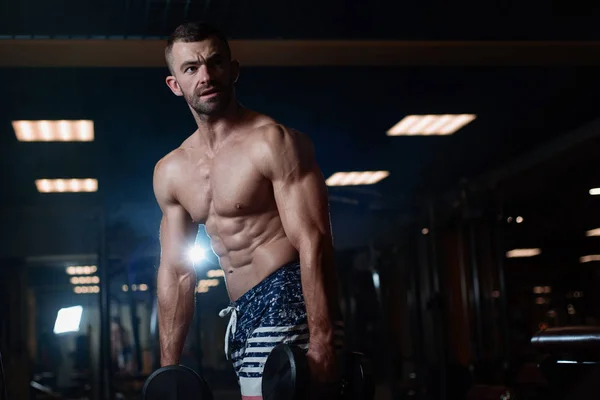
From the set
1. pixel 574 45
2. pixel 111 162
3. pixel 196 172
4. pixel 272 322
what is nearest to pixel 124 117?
pixel 111 162

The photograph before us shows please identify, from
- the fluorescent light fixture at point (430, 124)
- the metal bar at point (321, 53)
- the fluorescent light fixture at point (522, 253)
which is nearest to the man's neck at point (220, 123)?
the metal bar at point (321, 53)

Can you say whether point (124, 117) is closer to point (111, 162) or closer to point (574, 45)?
point (111, 162)

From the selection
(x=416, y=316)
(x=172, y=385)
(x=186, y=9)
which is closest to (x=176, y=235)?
(x=172, y=385)

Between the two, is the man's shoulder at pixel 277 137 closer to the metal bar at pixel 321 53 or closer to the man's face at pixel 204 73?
the man's face at pixel 204 73

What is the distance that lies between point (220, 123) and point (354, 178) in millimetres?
4217

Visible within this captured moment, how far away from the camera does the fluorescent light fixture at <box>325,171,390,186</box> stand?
20.4 feet

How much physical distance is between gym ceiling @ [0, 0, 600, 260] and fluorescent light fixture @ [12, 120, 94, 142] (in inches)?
2.7

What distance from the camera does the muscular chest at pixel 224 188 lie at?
200cm

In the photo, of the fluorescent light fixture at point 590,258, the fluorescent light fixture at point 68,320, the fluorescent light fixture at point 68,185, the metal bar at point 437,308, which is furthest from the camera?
the fluorescent light fixture at point 590,258

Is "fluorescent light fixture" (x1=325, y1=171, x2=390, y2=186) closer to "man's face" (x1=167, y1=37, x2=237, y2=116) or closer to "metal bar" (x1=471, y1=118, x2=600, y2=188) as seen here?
"metal bar" (x1=471, y1=118, x2=600, y2=188)

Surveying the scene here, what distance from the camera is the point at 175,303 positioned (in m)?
2.23

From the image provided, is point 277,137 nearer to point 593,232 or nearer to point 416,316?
point 416,316

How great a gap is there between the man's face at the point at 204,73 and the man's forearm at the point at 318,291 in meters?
0.46

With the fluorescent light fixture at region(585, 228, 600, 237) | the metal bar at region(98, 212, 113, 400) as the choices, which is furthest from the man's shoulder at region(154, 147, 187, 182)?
the fluorescent light fixture at region(585, 228, 600, 237)
